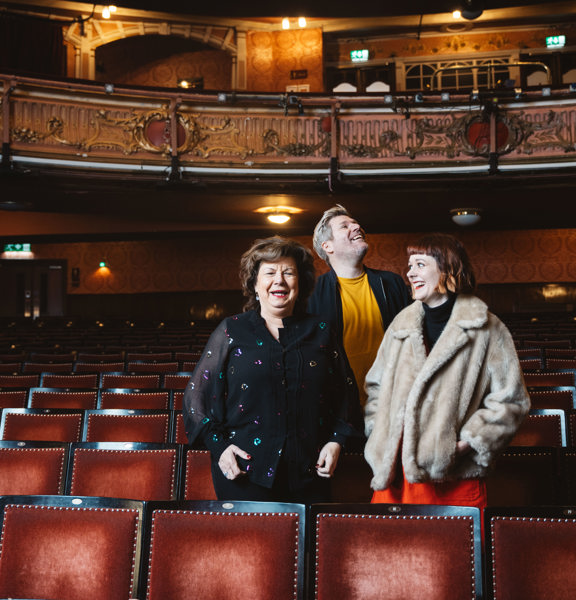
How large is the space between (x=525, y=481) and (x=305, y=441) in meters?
1.04

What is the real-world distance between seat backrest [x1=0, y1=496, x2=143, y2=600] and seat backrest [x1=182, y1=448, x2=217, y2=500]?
0.68 meters

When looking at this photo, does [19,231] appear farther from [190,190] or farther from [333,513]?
[333,513]

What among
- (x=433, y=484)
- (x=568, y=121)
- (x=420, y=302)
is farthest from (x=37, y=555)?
(x=568, y=121)

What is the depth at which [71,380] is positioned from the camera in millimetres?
4340

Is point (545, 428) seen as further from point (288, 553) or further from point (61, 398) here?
point (61, 398)

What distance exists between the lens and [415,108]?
301 inches

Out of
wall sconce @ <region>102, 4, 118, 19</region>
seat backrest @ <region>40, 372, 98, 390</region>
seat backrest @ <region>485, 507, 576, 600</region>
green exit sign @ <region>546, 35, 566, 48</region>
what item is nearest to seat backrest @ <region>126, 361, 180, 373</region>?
seat backrest @ <region>40, 372, 98, 390</region>

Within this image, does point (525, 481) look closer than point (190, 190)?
Yes

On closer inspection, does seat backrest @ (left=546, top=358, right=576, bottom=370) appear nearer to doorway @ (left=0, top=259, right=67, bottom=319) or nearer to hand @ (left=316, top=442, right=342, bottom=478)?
hand @ (left=316, top=442, right=342, bottom=478)

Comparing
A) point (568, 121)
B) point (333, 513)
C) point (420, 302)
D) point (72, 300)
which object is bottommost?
point (333, 513)

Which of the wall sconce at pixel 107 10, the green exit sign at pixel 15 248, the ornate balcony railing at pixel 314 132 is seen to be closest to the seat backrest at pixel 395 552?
the ornate balcony railing at pixel 314 132

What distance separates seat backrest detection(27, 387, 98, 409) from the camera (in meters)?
3.56

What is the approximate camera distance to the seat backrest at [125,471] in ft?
7.29

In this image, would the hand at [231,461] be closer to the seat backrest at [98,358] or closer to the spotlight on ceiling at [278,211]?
the seat backrest at [98,358]
